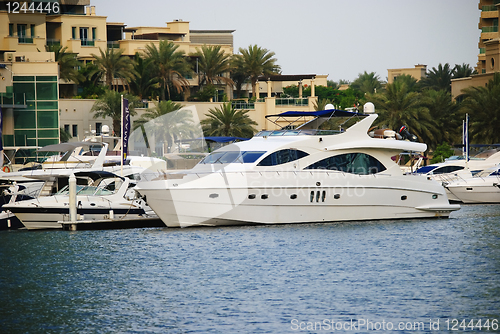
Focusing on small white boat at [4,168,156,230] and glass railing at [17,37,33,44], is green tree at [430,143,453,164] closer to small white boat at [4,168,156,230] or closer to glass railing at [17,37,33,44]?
small white boat at [4,168,156,230]

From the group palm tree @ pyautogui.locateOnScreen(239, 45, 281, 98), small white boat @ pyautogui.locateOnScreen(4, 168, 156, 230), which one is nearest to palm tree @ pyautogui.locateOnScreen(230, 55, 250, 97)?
palm tree @ pyautogui.locateOnScreen(239, 45, 281, 98)

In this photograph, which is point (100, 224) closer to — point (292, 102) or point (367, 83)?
point (292, 102)

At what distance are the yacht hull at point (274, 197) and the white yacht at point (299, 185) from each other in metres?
0.03

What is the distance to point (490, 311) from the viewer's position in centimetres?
1639

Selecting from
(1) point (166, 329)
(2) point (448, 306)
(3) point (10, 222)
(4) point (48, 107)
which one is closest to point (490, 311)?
(2) point (448, 306)

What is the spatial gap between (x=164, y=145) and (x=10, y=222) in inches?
940

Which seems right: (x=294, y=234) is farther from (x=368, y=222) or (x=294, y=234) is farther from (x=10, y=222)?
(x=10, y=222)

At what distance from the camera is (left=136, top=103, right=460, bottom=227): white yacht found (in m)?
24.5

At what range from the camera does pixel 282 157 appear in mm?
25422

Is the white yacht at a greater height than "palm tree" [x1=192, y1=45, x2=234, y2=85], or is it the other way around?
"palm tree" [x1=192, y1=45, x2=234, y2=85]

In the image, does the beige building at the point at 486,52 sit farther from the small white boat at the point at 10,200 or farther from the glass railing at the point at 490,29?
the small white boat at the point at 10,200

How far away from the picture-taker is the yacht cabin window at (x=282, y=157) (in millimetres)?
25237

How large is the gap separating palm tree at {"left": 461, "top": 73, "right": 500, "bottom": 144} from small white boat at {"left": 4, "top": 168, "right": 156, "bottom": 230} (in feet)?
111

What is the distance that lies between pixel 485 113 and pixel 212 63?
92.4 ft
